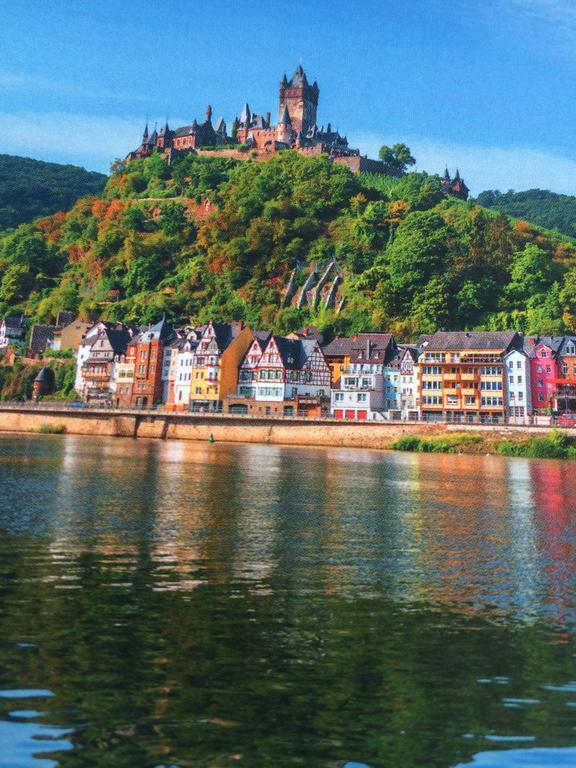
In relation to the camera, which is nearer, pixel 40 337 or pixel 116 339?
pixel 116 339

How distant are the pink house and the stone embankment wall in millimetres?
16085

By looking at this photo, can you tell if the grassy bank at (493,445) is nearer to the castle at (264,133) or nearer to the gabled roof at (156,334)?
the gabled roof at (156,334)

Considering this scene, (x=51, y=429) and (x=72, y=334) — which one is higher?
(x=72, y=334)

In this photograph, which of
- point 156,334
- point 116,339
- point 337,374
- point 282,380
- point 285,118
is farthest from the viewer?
point 285,118

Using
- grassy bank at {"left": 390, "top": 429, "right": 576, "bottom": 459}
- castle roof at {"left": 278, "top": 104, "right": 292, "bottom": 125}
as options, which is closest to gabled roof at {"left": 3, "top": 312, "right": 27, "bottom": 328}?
castle roof at {"left": 278, "top": 104, "right": 292, "bottom": 125}

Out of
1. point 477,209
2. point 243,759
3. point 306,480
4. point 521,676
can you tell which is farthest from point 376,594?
point 477,209

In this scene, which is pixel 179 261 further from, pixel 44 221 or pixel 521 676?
pixel 521 676

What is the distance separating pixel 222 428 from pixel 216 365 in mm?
13883

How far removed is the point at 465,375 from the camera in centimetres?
8088

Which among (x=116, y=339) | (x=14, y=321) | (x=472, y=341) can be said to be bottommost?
(x=472, y=341)

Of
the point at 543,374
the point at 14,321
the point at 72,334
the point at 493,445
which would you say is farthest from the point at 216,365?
the point at 14,321

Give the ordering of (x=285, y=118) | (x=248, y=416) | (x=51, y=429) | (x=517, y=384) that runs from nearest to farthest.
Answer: (x=248, y=416) < (x=517, y=384) < (x=51, y=429) < (x=285, y=118)

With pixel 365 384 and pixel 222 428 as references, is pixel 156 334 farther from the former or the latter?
pixel 365 384

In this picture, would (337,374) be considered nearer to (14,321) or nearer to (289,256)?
(289,256)
